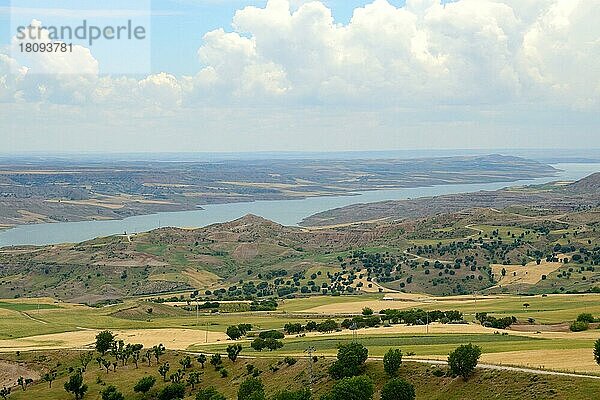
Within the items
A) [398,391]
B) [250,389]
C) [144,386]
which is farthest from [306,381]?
[144,386]

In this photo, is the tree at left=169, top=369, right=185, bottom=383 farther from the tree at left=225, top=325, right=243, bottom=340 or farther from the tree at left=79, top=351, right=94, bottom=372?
the tree at left=225, top=325, right=243, bottom=340

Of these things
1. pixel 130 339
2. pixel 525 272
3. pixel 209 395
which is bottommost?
pixel 525 272

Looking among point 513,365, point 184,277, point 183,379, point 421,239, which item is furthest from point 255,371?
point 421,239

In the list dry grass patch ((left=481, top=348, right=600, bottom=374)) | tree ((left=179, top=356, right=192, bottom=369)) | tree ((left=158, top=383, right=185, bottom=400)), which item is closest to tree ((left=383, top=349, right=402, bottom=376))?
dry grass patch ((left=481, top=348, right=600, bottom=374))

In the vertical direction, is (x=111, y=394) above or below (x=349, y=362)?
below

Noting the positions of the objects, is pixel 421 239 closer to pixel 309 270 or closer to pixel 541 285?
pixel 309 270

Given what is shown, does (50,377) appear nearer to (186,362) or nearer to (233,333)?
(186,362)

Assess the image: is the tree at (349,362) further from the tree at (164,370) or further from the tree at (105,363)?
the tree at (105,363)
